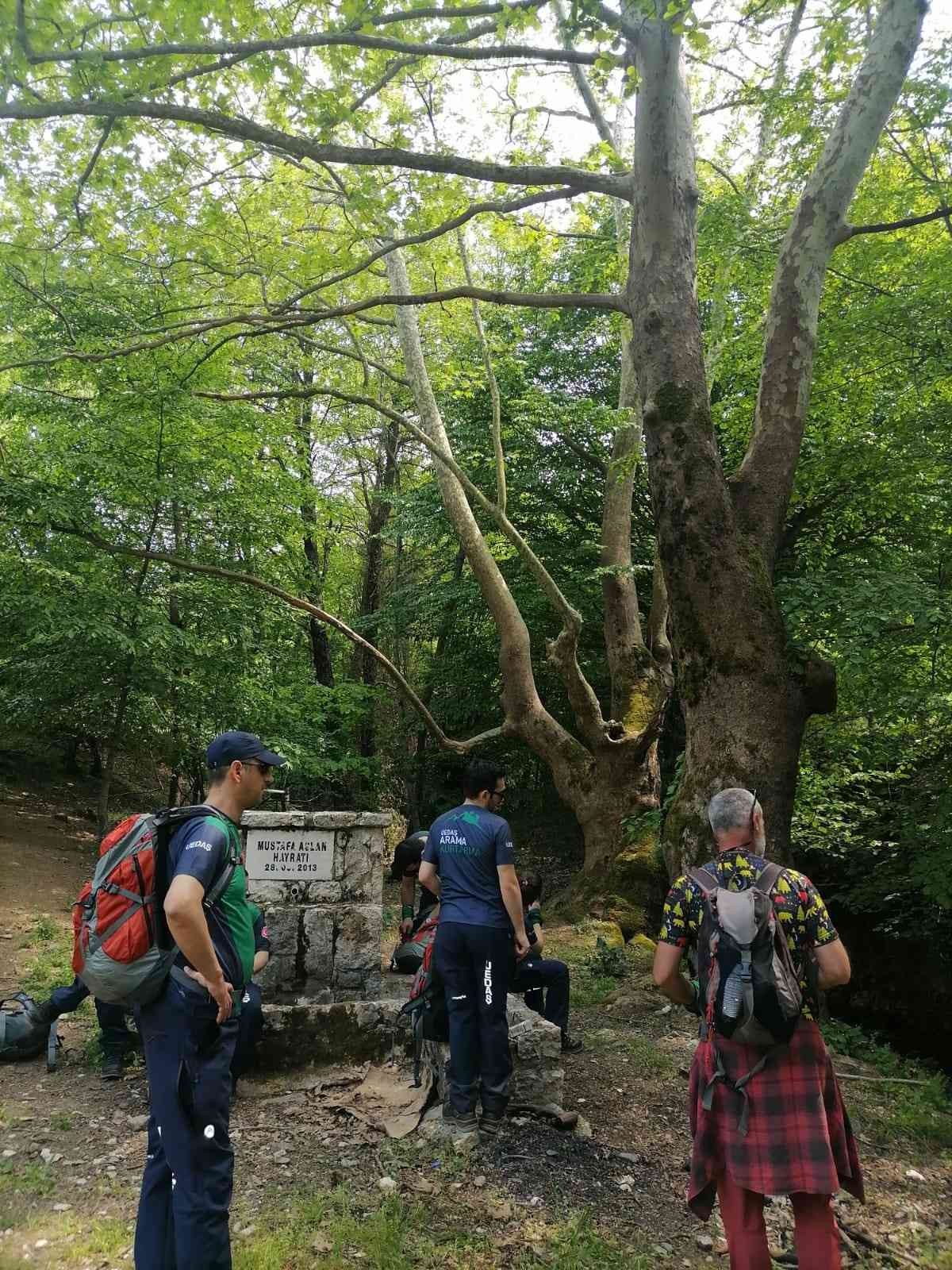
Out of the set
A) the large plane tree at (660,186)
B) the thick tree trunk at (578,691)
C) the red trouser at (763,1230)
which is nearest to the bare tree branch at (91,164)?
the large plane tree at (660,186)

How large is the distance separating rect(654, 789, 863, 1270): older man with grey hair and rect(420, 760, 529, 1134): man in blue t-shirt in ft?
5.02

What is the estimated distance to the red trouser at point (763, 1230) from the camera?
8.26 ft

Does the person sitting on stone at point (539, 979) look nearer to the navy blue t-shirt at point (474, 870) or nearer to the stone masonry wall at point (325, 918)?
the navy blue t-shirt at point (474, 870)

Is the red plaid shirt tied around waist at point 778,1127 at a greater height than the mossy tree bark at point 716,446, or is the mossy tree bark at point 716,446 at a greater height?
the mossy tree bark at point 716,446

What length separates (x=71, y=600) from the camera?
8539 mm

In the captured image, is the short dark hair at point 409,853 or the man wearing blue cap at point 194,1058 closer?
A: the man wearing blue cap at point 194,1058

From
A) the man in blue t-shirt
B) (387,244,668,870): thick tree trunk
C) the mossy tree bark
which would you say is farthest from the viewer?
(387,244,668,870): thick tree trunk

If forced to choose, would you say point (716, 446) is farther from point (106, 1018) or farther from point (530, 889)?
point (106, 1018)

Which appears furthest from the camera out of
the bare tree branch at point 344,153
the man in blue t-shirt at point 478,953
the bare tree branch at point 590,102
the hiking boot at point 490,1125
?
the bare tree branch at point 590,102

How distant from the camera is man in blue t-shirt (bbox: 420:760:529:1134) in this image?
13.4 feet

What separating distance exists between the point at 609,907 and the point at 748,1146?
7.10m

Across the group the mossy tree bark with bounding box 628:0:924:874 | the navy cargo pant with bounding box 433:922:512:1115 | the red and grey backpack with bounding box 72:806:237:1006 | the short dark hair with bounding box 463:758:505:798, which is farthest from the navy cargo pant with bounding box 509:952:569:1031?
the red and grey backpack with bounding box 72:806:237:1006

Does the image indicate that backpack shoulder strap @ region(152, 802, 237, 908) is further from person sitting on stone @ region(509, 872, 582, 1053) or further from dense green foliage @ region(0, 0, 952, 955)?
dense green foliage @ region(0, 0, 952, 955)

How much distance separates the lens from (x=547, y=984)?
510 centimetres
